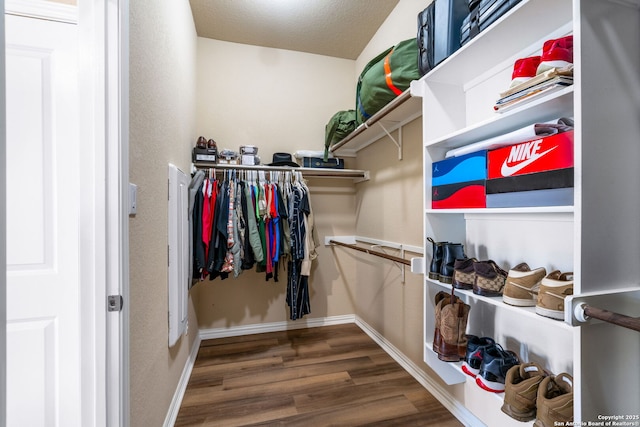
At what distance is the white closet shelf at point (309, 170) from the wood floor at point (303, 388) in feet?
5.17

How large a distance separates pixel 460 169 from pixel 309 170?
154 centimetres

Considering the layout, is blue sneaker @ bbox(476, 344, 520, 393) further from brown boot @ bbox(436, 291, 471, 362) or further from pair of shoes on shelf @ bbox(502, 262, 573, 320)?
pair of shoes on shelf @ bbox(502, 262, 573, 320)

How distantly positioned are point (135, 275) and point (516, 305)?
4.70 feet

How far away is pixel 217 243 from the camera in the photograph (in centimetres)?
213

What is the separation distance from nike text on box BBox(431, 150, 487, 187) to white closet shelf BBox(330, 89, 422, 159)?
0.45 metres

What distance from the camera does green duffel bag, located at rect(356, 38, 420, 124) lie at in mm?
1549

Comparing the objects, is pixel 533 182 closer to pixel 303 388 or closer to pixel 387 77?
pixel 387 77

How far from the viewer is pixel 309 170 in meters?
2.54

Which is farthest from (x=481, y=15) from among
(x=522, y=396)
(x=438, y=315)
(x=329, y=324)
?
(x=329, y=324)

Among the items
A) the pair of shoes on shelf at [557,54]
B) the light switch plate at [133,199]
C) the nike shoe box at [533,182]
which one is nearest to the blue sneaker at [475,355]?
the nike shoe box at [533,182]

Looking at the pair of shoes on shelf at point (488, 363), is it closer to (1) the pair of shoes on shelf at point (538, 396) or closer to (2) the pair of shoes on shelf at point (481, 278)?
(1) the pair of shoes on shelf at point (538, 396)

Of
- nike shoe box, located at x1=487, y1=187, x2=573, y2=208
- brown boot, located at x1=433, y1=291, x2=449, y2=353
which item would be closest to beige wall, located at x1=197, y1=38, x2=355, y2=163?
brown boot, located at x1=433, y1=291, x2=449, y2=353

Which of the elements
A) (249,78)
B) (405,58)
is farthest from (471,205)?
(249,78)

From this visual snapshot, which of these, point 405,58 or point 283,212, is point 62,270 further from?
point 405,58
